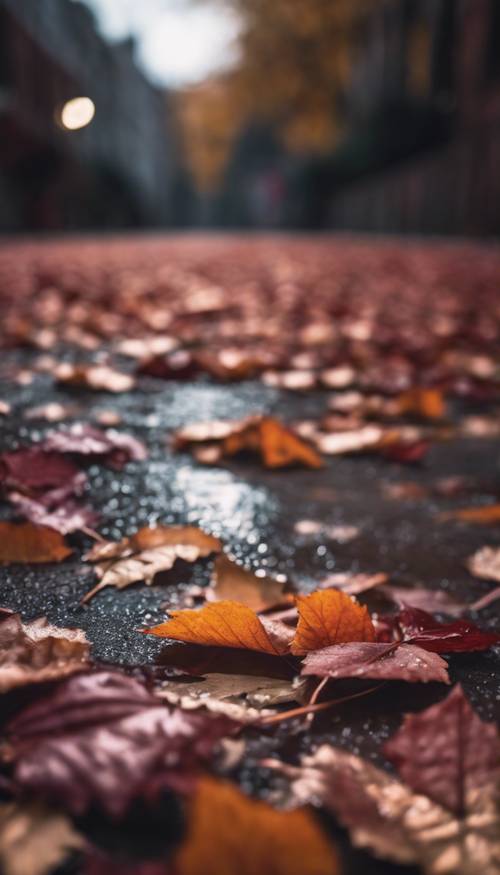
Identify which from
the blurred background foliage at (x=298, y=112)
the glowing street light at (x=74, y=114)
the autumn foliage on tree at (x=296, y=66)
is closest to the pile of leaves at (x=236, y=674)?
the glowing street light at (x=74, y=114)

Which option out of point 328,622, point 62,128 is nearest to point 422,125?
point 62,128

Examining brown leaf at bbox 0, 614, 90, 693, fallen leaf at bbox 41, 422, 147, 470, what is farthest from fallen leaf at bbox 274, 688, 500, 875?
fallen leaf at bbox 41, 422, 147, 470

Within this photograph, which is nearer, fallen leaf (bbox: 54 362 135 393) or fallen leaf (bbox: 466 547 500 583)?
fallen leaf (bbox: 466 547 500 583)

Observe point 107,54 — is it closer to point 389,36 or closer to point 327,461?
point 389,36

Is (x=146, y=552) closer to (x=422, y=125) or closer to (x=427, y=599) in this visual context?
(x=427, y=599)

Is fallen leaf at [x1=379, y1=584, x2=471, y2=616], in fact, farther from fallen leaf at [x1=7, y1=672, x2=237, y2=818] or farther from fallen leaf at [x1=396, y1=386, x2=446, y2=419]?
fallen leaf at [x1=396, y1=386, x2=446, y2=419]

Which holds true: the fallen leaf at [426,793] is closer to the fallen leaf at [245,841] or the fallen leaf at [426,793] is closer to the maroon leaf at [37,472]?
the fallen leaf at [245,841]
